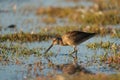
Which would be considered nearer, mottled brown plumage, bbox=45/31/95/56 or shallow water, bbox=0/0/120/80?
shallow water, bbox=0/0/120/80

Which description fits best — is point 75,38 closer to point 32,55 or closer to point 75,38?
point 75,38

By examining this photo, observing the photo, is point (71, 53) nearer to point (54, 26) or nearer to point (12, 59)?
point (12, 59)

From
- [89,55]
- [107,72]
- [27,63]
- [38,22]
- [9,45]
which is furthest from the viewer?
[38,22]

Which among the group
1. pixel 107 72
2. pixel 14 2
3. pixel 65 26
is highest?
pixel 14 2

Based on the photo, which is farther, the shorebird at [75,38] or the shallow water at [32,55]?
the shorebird at [75,38]

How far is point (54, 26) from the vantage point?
17.8 m

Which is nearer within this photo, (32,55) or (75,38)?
(32,55)

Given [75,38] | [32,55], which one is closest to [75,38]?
[75,38]

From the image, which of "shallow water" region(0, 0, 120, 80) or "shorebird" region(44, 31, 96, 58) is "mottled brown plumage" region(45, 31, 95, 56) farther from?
"shallow water" region(0, 0, 120, 80)

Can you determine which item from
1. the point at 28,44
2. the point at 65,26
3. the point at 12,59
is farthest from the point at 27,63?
the point at 65,26

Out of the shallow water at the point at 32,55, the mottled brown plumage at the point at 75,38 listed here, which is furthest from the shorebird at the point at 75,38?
the shallow water at the point at 32,55

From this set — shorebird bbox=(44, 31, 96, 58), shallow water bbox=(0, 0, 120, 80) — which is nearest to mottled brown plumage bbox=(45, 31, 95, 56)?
shorebird bbox=(44, 31, 96, 58)

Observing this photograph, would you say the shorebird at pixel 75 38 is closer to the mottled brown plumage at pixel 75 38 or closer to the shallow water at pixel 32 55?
the mottled brown plumage at pixel 75 38

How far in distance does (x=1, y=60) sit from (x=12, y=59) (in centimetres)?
26
